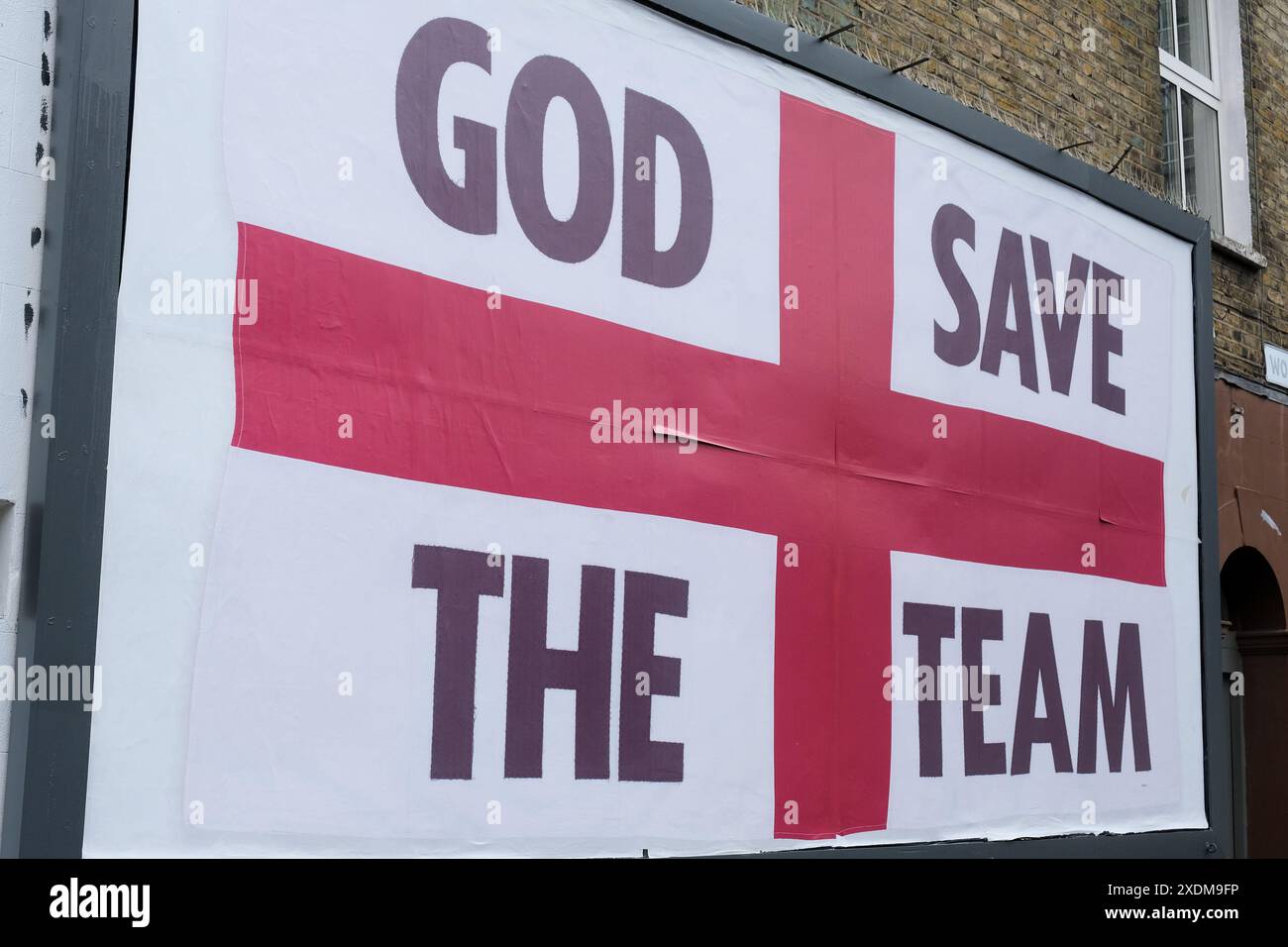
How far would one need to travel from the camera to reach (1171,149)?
8508 mm

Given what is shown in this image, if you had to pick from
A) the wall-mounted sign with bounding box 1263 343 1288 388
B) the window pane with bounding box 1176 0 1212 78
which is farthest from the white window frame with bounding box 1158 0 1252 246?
the wall-mounted sign with bounding box 1263 343 1288 388

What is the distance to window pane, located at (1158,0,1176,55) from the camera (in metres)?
8.77

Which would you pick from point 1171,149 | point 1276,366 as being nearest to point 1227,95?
point 1171,149

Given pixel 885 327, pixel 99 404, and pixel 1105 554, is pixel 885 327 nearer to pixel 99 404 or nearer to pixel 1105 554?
pixel 1105 554

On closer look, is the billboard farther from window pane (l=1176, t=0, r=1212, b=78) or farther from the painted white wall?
window pane (l=1176, t=0, r=1212, b=78)

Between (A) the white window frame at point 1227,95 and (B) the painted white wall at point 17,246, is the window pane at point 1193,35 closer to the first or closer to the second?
(A) the white window frame at point 1227,95

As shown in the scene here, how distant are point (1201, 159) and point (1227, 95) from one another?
1.59 feet

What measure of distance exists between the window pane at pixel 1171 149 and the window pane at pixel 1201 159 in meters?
0.25

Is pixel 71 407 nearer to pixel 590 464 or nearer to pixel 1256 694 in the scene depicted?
pixel 590 464

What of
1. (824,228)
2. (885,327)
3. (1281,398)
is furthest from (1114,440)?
(1281,398)

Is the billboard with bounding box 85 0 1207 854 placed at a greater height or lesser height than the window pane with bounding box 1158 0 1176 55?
lesser

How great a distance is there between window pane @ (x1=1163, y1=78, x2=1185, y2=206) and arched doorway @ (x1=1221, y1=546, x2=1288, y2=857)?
216 centimetres

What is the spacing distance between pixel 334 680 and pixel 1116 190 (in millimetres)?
4748

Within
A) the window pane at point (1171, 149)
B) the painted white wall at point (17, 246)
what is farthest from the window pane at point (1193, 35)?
the painted white wall at point (17, 246)
